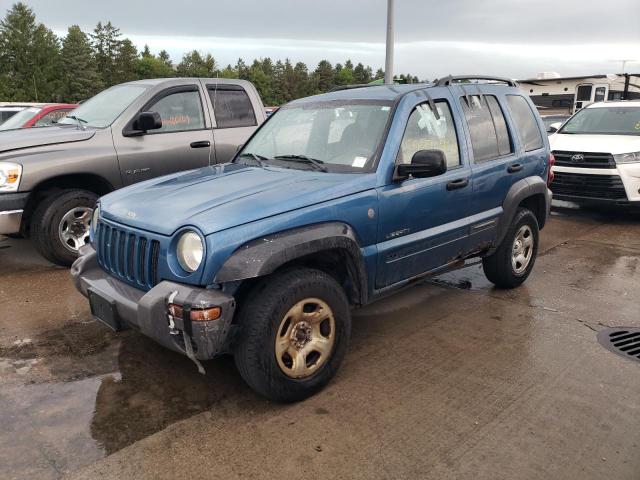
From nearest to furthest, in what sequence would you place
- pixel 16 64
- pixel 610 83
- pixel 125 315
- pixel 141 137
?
pixel 125 315 < pixel 141 137 < pixel 610 83 < pixel 16 64

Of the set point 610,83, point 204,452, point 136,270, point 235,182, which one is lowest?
point 204,452

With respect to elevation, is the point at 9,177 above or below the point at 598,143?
below

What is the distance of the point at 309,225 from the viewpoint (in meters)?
3.18

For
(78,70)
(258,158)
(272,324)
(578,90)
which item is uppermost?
(78,70)

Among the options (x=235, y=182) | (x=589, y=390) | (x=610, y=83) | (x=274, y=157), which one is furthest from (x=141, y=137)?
(x=610, y=83)

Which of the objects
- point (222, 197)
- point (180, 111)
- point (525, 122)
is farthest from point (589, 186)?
point (222, 197)

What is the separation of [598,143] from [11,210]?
810cm

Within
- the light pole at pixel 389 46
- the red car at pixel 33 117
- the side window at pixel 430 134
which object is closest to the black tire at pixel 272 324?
the side window at pixel 430 134

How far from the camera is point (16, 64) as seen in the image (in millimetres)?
63156

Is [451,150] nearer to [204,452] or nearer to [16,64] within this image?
[204,452]

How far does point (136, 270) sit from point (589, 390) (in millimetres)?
2845

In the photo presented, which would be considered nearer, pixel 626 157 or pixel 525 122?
pixel 525 122

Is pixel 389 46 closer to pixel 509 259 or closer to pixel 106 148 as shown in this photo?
pixel 106 148

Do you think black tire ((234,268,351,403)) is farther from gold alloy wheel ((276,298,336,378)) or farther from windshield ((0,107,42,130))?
windshield ((0,107,42,130))
